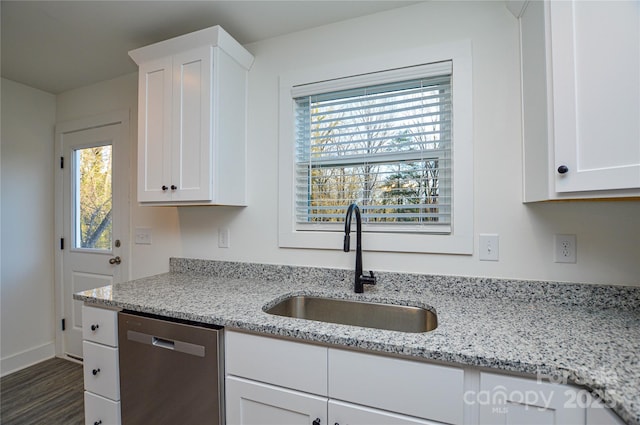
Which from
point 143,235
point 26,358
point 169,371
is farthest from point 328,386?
point 26,358

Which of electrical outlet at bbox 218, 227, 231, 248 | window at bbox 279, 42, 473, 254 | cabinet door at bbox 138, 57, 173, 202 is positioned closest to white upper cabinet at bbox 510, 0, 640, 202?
window at bbox 279, 42, 473, 254

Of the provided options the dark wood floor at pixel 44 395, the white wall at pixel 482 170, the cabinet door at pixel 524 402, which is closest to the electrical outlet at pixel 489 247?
the white wall at pixel 482 170

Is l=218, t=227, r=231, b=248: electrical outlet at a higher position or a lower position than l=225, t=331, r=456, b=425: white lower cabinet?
higher

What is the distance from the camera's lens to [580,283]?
1.22 metres

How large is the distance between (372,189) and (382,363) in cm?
92

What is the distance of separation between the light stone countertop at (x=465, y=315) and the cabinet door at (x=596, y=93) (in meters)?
0.49

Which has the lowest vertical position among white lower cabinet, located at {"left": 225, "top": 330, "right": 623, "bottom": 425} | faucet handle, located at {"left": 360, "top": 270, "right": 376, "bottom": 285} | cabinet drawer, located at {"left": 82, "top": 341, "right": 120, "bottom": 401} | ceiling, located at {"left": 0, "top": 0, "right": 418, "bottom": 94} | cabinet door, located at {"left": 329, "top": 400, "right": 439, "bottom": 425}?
cabinet drawer, located at {"left": 82, "top": 341, "right": 120, "bottom": 401}

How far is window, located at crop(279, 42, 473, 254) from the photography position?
1.40 metres

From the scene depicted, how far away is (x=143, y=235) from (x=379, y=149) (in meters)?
1.83

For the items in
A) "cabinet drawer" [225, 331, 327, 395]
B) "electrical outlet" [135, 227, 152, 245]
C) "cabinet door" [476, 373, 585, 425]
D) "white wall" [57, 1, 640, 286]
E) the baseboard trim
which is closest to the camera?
"cabinet door" [476, 373, 585, 425]

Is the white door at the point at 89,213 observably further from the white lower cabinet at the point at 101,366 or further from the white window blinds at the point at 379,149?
the white window blinds at the point at 379,149

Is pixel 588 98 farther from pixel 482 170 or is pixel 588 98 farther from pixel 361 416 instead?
pixel 361 416

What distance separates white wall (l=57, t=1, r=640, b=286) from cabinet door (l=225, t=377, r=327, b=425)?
72 centimetres

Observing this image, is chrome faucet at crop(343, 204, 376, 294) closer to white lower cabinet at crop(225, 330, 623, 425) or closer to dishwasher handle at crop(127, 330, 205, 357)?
white lower cabinet at crop(225, 330, 623, 425)
